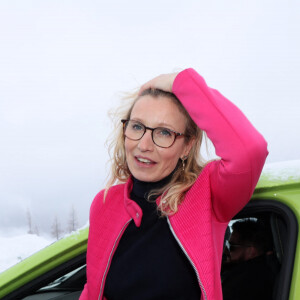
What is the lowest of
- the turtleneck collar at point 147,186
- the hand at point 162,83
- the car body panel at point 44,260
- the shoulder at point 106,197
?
the car body panel at point 44,260

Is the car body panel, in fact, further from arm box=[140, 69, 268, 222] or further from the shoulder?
arm box=[140, 69, 268, 222]

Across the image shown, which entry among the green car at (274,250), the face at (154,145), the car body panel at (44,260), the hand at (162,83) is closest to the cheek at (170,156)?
the face at (154,145)

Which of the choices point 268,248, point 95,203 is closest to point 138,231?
point 95,203

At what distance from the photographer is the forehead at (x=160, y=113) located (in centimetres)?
129

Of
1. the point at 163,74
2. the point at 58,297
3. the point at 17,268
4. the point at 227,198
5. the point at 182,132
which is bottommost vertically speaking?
the point at 58,297

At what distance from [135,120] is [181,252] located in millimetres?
543

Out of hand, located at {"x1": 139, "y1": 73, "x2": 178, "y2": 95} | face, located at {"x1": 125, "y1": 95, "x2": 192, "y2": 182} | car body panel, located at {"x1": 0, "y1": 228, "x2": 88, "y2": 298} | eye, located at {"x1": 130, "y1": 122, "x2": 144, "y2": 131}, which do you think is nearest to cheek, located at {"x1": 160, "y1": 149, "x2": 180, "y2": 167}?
face, located at {"x1": 125, "y1": 95, "x2": 192, "y2": 182}

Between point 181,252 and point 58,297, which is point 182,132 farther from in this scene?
point 58,297

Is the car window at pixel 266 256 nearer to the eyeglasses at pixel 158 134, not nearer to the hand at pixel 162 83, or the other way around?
the eyeglasses at pixel 158 134

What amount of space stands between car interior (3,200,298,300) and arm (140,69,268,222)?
8.8 inches

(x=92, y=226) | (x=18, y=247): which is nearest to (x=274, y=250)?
(x=92, y=226)

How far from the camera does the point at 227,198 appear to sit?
1173 mm

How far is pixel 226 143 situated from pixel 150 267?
0.53 metres

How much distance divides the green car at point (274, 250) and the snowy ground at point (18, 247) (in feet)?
8.31
